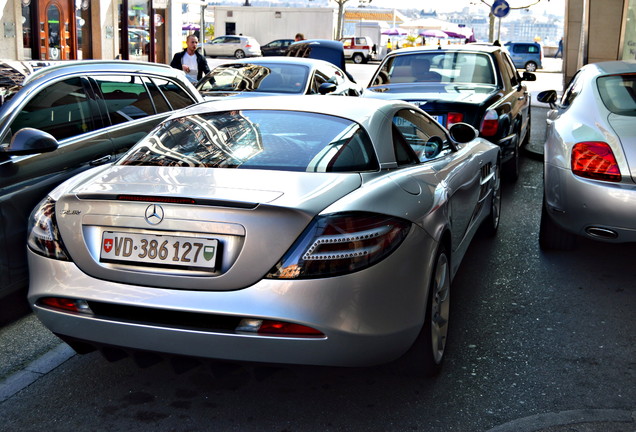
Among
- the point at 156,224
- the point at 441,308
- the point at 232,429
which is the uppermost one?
the point at 156,224

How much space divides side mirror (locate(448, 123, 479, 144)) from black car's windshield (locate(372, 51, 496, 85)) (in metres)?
4.19

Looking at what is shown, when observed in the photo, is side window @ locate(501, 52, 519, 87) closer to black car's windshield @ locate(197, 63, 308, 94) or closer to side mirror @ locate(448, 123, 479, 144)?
black car's windshield @ locate(197, 63, 308, 94)

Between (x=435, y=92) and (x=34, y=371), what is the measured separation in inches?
228

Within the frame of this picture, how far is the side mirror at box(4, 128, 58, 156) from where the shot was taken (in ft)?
15.0

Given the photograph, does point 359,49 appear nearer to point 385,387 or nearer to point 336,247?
point 385,387

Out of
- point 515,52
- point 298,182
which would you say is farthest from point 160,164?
point 515,52

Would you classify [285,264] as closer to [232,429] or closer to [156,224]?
[156,224]

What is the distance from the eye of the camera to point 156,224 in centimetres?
327

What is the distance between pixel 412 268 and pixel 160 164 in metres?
1.30

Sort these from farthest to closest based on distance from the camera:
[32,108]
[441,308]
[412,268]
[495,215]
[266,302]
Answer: [495,215], [32,108], [441,308], [412,268], [266,302]

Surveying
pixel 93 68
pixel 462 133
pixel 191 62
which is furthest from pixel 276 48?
pixel 462 133

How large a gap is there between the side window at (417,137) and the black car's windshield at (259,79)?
5.25 m

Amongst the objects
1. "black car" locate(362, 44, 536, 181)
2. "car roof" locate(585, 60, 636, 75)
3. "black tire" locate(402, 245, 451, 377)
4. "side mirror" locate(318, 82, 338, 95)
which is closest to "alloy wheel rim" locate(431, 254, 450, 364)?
"black tire" locate(402, 245, 451, 377)

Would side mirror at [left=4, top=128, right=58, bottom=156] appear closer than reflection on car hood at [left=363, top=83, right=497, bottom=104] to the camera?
Yes
